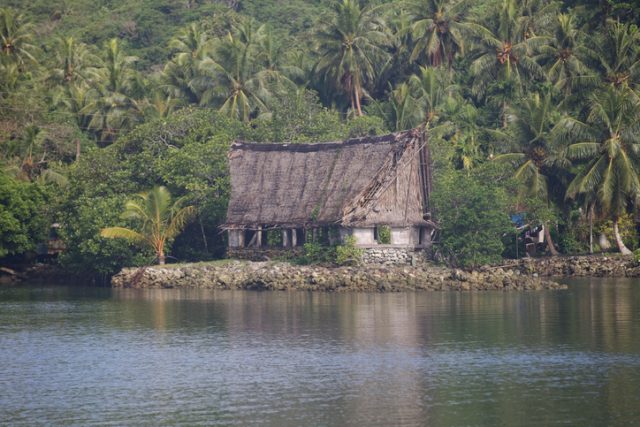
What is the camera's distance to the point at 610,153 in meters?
50.3

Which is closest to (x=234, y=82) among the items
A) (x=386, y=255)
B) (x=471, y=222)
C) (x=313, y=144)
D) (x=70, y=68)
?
(x=313, y=144)

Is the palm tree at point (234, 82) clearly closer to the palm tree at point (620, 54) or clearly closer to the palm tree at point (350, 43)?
the palm tree at point (350, 43)

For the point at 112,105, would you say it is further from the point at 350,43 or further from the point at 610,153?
the point at 610,153

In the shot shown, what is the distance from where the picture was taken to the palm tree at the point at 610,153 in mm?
50312

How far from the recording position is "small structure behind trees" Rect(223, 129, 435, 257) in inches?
1996

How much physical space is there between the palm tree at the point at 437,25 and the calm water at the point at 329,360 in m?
26.9

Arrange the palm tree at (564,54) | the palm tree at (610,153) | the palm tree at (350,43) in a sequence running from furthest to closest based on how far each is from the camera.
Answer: the palm tree at (350,43), the palm tree at (564,54), the palm tree at (610,153)

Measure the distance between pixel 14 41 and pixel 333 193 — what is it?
30218 mm

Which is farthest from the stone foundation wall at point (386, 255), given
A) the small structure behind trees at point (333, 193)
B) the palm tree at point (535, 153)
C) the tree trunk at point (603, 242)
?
the tree trunk at point (603, 242)

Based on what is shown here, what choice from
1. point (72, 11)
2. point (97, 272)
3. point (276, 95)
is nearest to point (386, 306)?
point (97, 272)

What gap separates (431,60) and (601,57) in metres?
16.7

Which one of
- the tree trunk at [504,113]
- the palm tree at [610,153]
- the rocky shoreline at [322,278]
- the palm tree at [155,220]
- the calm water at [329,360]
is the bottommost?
the calm water at [329,360]

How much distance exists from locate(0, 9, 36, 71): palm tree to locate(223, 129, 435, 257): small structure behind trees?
2311 centimetres

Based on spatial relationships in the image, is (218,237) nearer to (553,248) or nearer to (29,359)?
(553,248)
